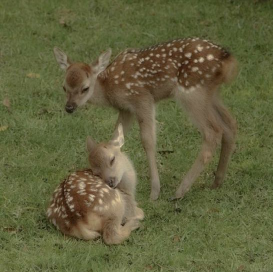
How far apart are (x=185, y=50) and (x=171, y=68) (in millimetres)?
216

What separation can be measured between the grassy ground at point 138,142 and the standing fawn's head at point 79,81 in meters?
0.67

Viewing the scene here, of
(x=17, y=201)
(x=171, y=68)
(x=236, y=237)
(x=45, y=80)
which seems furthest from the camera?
(x=45, y=80)

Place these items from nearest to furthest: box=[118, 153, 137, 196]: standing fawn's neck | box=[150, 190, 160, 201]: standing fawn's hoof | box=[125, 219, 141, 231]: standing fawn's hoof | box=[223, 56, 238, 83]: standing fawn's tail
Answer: box=[125, 219, 141, 231]: standing fawn's hoof
box=[118, 153, 137, 196]: standing fawn's neck
box=[223, 56, 238, 83]: standing fawn's tail
box=[150, 190, 160, 201]: standing fawn's hoof

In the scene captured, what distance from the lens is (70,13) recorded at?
11.6 m

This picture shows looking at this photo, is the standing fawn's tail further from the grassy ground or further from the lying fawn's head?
the lying fawn's head

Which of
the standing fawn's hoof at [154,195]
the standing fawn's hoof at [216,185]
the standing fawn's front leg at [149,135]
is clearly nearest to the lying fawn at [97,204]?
the standing fawn's hoof at [154,195]

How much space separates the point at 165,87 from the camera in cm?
767

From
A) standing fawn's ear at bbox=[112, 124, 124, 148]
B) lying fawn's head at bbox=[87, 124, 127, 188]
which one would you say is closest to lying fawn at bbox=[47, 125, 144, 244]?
lying fawn's head at bbox=[87, 124, 127, 188]

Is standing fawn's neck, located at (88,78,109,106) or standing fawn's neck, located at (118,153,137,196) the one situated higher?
standing fawn's neck, located at (88,78,109,106)

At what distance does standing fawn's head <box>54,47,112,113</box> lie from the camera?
7.79 m

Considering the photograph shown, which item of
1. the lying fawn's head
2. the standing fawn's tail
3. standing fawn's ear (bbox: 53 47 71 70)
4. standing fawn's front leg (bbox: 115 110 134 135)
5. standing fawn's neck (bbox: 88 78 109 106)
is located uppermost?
the standing fawn's tail

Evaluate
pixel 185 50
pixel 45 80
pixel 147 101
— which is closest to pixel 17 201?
pixel 147 101

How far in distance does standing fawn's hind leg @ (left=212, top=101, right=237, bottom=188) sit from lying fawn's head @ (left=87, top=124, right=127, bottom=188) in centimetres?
101

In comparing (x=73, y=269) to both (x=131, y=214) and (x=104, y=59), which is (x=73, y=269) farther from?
(x=104, y=59)
